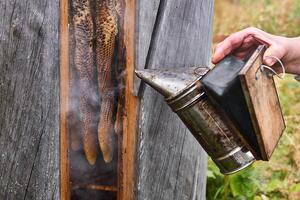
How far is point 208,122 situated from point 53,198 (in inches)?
34.2

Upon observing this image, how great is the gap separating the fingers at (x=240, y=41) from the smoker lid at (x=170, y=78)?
0.37 m

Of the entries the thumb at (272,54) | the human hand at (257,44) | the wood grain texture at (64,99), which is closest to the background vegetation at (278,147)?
the human hand at (257,44)

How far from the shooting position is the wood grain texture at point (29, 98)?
229 cm

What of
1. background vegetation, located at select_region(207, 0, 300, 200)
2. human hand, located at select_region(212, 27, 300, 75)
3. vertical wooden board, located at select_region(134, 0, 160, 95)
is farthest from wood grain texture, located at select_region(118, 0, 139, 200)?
background vegetation, located at select_region(207, 0, 300, 200)

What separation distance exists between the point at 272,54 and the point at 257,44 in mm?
235

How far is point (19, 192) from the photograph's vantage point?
2459 millimetres

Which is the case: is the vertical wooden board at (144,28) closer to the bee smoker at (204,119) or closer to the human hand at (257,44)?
the bee smoker at (204,119)

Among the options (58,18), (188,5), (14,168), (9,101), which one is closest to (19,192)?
(14,168)

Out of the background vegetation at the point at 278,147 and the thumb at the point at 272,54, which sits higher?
the thumb at the point at 272,54

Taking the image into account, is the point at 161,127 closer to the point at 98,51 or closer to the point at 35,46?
the point at 98,51

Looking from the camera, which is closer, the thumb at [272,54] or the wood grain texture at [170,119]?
the thumb at [272,54]

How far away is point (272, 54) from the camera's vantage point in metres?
2.34

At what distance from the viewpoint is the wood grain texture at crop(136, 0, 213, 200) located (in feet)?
7.77

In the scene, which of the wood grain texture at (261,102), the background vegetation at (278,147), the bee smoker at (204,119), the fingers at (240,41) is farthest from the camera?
the background vegetation at (278,147)
